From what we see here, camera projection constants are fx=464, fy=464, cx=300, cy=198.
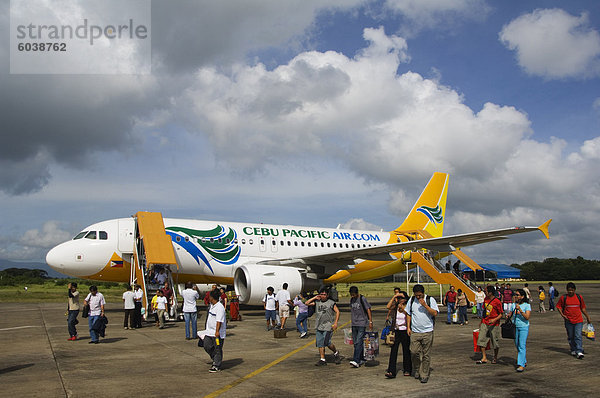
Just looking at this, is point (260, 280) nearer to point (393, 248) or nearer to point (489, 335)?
point (393, 248)

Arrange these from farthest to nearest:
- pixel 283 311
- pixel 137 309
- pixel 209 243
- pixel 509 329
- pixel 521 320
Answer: pixel 209 243 → pixel 137 309 → pixel 283 311 → pixel 509 329 → pixel 521 320

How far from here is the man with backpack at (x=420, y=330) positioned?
819 centimetres

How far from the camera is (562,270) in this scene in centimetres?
10300

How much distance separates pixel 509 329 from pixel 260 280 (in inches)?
458

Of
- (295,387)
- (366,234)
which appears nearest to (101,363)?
(295,387)

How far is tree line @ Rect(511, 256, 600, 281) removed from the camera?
340ft

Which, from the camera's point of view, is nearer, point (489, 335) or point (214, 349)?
point (214, 349)

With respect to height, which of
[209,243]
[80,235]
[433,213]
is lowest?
[209,243]

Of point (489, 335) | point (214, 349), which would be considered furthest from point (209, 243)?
point (489, 335)

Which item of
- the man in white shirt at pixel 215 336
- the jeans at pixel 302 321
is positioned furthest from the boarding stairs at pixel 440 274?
the man in white shirt at pixel 215 336

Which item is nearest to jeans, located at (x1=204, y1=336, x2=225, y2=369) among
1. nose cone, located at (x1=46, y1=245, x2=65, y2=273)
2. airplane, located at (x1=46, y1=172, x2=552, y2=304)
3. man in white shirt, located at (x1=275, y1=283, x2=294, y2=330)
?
man in white shirt, located at (x1=275, y1=283, x2=294, y2=330)

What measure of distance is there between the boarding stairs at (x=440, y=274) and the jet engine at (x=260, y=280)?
7.56 metres

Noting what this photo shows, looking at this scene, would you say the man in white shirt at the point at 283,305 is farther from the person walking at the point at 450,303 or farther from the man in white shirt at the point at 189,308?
the person walking at the point at 450,303

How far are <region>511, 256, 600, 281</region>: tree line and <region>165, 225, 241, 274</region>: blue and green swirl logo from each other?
102032 millimetres
